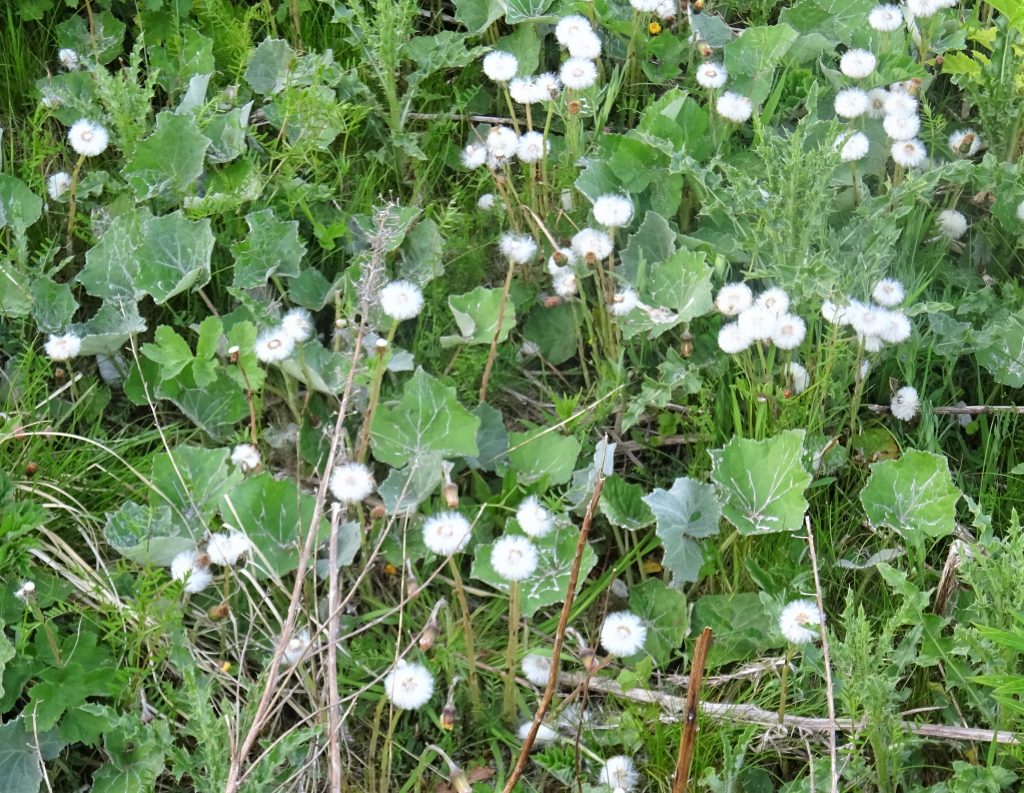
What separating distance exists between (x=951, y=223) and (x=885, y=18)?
1.59ft

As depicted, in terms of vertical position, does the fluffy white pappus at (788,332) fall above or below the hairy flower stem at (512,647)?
above

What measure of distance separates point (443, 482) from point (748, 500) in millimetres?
543

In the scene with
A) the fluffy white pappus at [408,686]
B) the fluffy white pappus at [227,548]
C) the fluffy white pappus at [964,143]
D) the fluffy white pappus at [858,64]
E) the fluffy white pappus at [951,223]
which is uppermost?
the fluffy white pappus at [858,64]

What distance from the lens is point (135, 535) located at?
1949 millimetres

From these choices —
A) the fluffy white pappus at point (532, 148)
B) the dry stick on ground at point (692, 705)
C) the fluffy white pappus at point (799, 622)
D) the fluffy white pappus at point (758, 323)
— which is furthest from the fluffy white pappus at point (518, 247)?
the dry stick on ground at point (692, 705)

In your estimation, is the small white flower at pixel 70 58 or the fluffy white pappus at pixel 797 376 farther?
the small white flower at pixel 70 58

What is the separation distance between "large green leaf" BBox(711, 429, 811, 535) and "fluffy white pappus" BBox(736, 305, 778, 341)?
7.5 inches

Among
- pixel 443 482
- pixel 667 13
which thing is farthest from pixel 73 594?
pixel 667 13

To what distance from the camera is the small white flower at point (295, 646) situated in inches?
71.3

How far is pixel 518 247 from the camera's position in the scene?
230 centimetres

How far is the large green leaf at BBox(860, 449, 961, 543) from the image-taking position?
1.95m

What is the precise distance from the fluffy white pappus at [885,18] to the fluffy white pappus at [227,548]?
1.78 m

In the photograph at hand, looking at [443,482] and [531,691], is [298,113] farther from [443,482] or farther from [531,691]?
[531,691]

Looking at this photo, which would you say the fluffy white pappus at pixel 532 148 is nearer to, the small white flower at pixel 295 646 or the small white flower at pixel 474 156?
the small white flower at pixel 474 156
